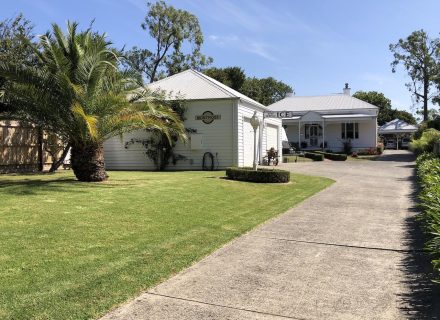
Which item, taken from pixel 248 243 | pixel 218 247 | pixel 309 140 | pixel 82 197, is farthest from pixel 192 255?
pixel 309 140

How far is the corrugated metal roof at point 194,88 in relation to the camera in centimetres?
2156

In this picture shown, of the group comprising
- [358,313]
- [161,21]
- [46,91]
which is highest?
[161,21]

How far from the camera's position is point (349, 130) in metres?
41.8

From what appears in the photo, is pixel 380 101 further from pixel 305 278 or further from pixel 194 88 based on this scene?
pixel 305 278

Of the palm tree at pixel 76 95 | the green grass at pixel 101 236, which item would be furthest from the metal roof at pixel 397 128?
the palm tree at pixel 76 95

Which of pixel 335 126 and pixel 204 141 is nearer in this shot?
pixel 204 141

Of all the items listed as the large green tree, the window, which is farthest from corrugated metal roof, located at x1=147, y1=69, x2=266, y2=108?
the large green tree

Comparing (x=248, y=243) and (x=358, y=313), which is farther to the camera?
(x=248, y=243)

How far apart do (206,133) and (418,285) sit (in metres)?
17.2

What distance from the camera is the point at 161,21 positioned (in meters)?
43.8

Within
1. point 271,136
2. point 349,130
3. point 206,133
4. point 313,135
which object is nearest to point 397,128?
point 349,130

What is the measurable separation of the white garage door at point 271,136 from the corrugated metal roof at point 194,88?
16.3ft

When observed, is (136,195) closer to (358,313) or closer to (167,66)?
(358,313)

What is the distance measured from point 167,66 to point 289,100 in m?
13.3
